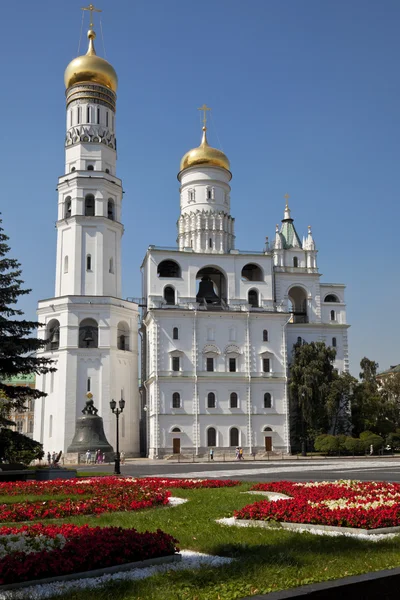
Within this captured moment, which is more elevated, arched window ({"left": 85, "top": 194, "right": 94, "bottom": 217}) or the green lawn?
arched window ({"left": 85, "top": 194, "right": 94, "bottom": 217})

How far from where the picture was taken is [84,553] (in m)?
6.79

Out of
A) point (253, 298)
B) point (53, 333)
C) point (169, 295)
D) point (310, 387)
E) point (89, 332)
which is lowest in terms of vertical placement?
point (310, 387)

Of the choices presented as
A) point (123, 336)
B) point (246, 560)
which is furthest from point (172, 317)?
point (246, 560)

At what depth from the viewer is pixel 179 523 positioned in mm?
10477

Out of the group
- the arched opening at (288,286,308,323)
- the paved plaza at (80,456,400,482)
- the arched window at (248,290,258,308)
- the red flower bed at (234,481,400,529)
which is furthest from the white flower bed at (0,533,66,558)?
the arched opening at (288,286,308,323)

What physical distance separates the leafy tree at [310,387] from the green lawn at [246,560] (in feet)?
142

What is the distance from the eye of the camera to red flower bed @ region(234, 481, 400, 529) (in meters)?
9.52

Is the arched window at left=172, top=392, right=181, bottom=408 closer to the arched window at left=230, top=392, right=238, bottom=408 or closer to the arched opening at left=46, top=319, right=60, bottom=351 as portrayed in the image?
the arched window at left=230, top=392, right=238, bottom=408

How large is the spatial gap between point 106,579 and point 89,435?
40526 mm

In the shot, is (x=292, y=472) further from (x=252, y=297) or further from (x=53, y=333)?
(x=252, y=297)

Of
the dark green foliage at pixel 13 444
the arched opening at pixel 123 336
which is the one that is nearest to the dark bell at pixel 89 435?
the arched opening at pixel 123 336

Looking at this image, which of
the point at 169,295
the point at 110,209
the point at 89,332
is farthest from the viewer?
the point at 110,209

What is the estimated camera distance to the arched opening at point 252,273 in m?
59.8

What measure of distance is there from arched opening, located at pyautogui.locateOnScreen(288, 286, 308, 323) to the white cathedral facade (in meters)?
0.23
